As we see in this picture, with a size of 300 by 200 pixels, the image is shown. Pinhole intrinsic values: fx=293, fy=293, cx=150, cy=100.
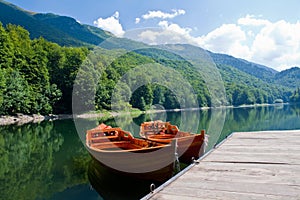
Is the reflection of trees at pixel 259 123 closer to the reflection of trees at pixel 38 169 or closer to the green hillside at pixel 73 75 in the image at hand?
the green hillside at pixel 73 75

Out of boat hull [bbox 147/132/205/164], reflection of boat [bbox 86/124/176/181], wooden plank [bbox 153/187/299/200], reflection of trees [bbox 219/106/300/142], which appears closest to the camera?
wooden plank [bbox 153/187/299/200]

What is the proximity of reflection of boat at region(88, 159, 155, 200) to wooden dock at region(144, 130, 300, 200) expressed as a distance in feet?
9.18

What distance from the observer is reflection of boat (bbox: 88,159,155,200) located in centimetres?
838

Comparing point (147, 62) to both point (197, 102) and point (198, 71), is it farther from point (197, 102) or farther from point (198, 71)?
point (198, 71)

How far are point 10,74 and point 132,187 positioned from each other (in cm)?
3790

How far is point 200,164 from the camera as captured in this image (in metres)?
5.44

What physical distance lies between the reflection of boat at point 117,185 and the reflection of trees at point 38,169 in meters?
0.63

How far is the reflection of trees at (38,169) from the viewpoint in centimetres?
913

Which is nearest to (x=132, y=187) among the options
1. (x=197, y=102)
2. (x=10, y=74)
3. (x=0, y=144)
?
(x=0, y=144)

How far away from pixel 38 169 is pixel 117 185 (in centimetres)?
440

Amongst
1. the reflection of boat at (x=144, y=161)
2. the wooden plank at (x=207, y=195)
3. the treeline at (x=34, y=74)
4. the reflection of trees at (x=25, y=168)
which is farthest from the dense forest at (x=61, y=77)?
the wooden plank at (x=207, y=195)

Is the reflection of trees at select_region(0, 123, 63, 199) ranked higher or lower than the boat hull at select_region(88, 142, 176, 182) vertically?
lower

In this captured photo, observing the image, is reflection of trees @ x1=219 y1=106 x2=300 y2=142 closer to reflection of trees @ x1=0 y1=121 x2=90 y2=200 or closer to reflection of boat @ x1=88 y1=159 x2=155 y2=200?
reflection of trees @ x1=0 y1=121 x2=90 y2=200

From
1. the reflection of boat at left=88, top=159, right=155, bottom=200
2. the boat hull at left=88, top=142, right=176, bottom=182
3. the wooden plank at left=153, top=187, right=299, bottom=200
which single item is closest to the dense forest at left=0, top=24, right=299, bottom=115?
the reflection of boat at left=88, top=159, right=155, bottom=200
